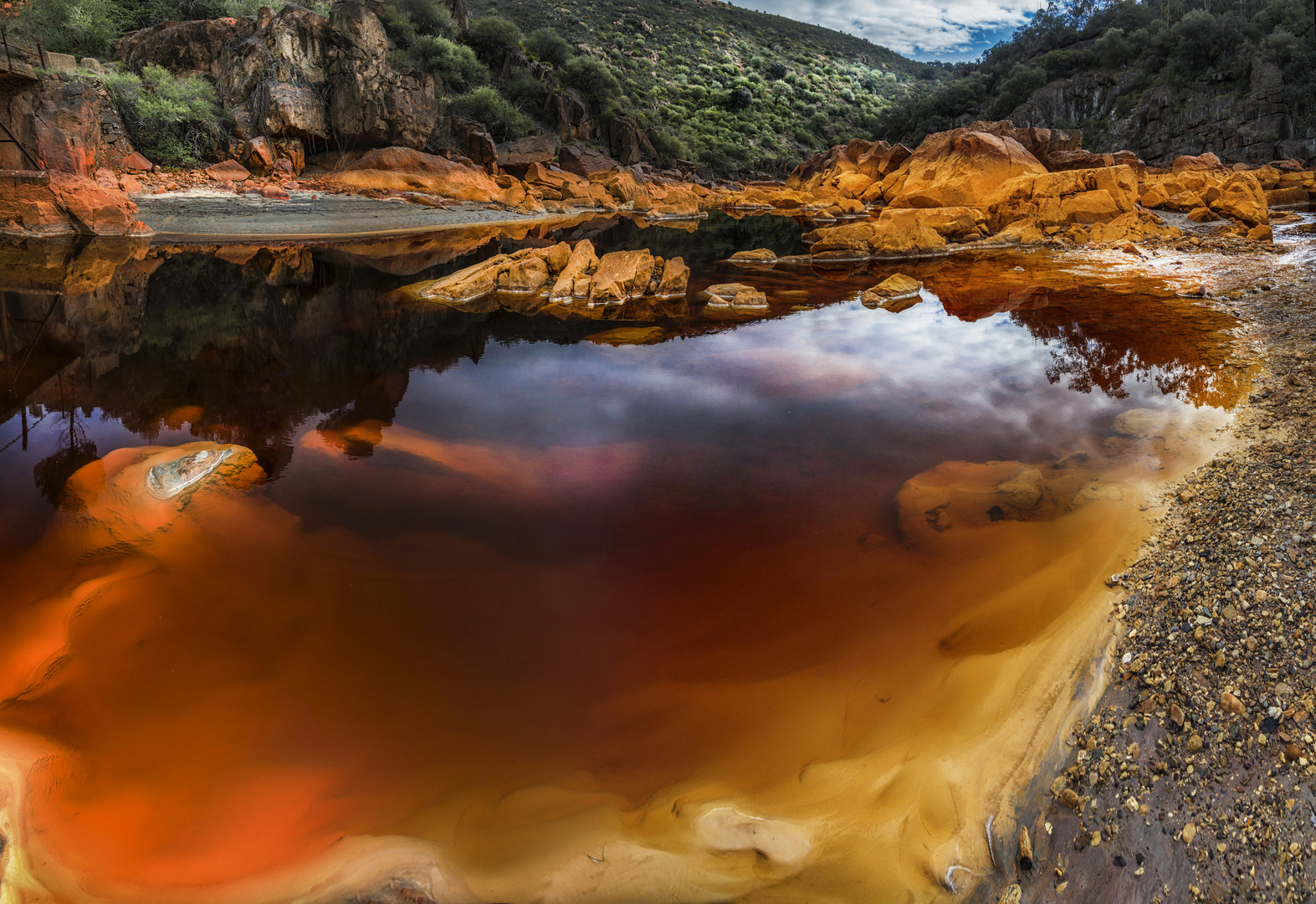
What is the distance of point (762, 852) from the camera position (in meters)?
2.12

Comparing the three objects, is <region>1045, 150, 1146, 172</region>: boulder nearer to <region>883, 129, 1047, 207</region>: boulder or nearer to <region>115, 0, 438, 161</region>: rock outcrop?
<region>883, 129, 1047, 207</region>: boulder

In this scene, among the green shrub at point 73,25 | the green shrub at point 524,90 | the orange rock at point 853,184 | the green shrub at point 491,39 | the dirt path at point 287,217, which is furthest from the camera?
the green shrub at point 491,39

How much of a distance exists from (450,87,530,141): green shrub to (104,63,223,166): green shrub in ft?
41.3

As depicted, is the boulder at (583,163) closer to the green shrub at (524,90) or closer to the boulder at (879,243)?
the green shrub at (524,90)

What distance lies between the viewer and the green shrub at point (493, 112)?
30.8 metres

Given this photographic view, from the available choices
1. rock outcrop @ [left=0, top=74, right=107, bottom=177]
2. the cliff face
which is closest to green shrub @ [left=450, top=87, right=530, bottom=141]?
rock outcrop @ [left=0, top=74, right=107, bottom=177]

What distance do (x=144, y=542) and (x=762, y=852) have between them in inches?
156

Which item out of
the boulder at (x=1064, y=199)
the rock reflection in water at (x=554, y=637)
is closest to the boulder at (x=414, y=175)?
the rock reflection in water at (x=554, y=637)

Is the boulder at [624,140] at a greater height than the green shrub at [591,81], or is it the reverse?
the green shrub at [591,81]

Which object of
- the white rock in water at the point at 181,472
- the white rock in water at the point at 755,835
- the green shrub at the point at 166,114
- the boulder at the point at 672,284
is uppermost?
the green shrub at the point at 166,114

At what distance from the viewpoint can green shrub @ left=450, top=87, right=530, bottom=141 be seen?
30766mm

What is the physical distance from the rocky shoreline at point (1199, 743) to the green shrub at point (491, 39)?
41.6 meters

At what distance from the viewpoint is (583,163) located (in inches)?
1308

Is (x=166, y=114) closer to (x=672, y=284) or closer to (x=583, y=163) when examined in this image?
(x=672, y=284)
